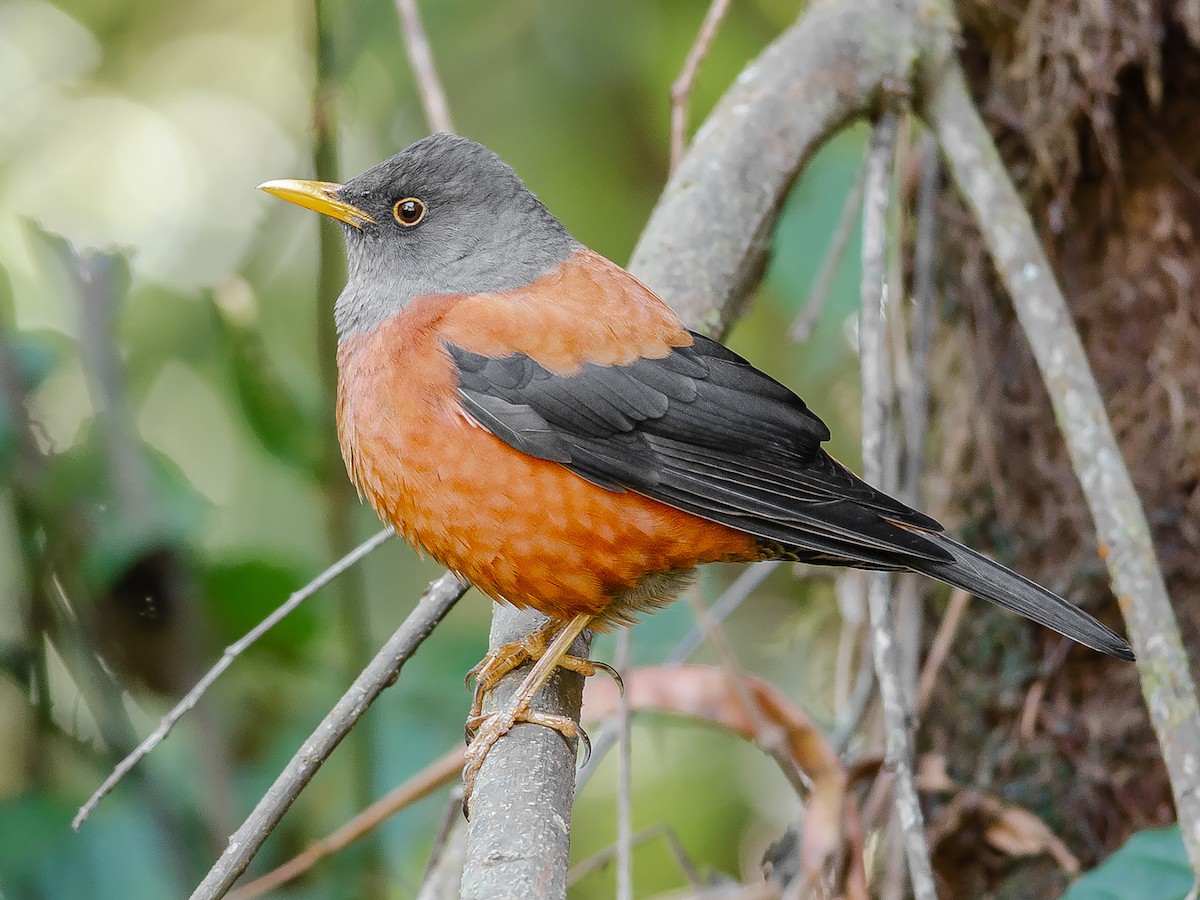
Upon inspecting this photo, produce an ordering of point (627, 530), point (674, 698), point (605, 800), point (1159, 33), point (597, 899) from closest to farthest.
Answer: point (627, 530) → point (674, 698) → point (1159, 33) → point (597, 899) → point (605, 800)

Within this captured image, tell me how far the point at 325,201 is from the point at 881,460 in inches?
76.4

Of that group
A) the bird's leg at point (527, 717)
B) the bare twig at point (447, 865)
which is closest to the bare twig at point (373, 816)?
the bare twig at point (447, 865)

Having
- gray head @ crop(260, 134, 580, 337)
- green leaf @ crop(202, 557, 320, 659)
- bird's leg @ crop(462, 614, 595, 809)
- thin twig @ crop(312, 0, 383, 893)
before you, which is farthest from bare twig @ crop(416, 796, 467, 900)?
gray head @ crop(260, 134, 580, 337)

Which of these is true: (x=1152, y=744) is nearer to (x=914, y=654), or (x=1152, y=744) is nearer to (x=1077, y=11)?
(x=914, y=654)

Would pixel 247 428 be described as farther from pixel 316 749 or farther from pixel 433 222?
pixel 316 749

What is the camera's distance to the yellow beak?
386 cm

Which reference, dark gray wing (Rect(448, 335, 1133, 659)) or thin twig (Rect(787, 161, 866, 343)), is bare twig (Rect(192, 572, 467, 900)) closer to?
dark gray wing (Rect(448, 335, 1133, 659))

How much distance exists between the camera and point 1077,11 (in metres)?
4.28

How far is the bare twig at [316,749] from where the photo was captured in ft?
7.91

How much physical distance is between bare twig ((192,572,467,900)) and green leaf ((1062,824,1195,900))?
1.92 meters

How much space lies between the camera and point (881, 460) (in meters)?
3.49

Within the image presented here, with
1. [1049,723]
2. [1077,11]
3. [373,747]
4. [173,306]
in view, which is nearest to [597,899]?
[373,747]

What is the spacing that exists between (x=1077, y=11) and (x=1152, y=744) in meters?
2.61

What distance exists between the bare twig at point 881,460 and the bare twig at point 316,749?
1.16 meters
